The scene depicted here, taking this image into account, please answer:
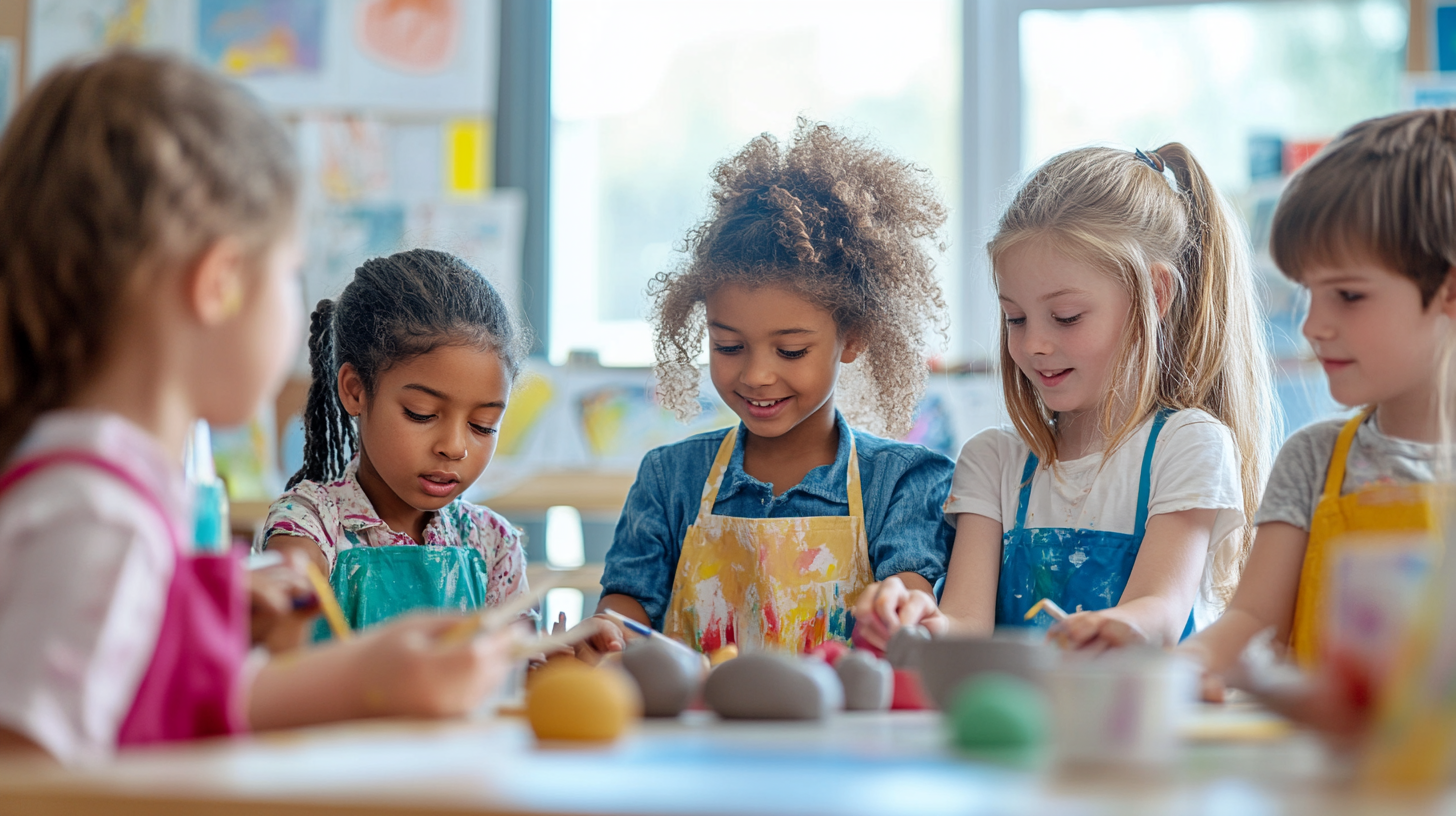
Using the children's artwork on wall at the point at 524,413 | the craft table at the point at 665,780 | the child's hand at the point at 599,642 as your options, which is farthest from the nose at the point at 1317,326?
the children's artwork on wall at the point at 524,413

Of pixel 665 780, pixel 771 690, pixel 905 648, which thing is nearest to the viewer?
pixel 665 780

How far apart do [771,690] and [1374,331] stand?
1.89 ft

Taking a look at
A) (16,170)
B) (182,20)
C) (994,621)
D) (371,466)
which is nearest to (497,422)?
(371,466)

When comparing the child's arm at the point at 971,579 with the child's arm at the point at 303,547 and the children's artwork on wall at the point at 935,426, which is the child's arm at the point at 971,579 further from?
the children's artwork on wall at the point at 935,426

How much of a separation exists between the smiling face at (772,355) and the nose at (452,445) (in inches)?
10.7

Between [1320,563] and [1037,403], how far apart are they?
1.32 feet

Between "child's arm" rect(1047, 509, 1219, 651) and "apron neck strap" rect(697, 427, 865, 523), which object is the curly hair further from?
"child's arm" rect(1047, 509, 1219, 651)

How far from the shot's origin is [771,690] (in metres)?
0.68

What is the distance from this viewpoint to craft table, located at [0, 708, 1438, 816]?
16.2 inches

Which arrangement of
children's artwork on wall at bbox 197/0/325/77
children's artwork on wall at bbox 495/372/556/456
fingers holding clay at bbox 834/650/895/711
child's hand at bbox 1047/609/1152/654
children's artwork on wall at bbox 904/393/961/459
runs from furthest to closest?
children's artwork on wall at bbox 197/0/325/77 → children's artwork on wall at bbox 495/372/556/456 → children's artwork on wall at bbox 904/393/961/459 → child's hand at bbox 1047/609/1152/654 → fingers holding clay at bbox 834/650/895/711

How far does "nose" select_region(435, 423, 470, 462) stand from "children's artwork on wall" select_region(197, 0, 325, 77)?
1518 mm

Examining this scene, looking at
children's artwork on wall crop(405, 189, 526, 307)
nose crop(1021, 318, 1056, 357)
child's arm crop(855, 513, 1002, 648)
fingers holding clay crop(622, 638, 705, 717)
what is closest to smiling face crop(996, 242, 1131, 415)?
nose crop(1021, 318, 1056, 357)

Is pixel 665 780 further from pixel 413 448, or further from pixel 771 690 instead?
pixel 413 448

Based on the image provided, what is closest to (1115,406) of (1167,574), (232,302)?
(1167,574)
